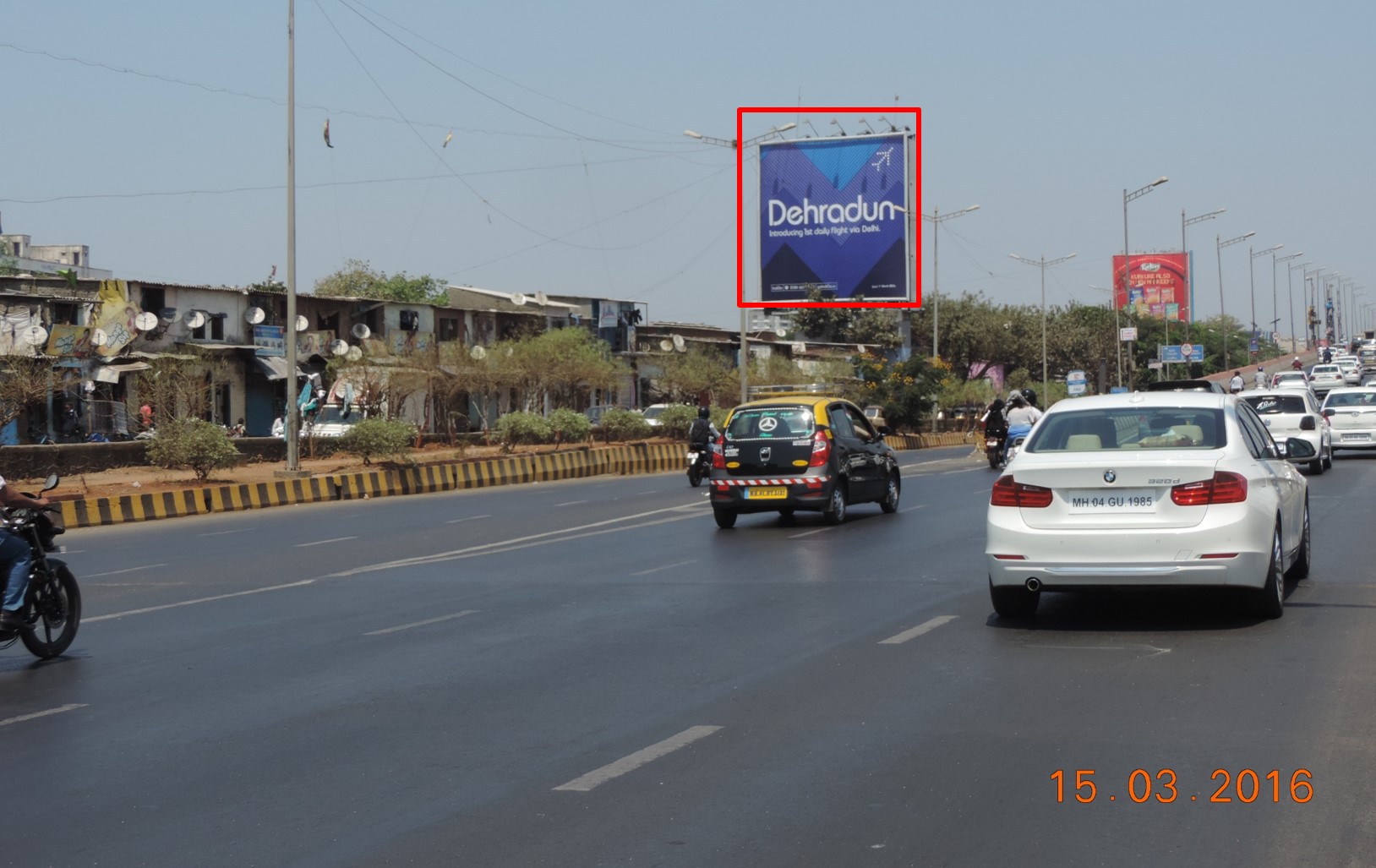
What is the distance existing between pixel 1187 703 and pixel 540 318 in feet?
194

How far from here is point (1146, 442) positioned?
1042cm

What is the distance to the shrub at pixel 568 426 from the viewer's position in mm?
42125

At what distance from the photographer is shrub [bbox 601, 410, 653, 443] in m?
45.2

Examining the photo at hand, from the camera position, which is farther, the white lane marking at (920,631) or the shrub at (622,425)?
the shrub at (622,425)

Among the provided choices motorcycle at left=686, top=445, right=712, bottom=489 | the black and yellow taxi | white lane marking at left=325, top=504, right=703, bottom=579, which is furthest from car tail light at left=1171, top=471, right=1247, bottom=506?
motorcycle at left=686, top=445, right=712, bottom=489

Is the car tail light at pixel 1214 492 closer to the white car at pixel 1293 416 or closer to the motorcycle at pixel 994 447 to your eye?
the white car at pixel 1293 416

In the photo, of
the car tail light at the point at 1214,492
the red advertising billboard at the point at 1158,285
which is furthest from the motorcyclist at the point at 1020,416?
the red advertising billboard at the point at 1158,285

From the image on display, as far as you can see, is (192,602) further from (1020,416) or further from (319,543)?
(1020,416)

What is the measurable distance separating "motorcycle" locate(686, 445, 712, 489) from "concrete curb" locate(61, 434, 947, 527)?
19.5 ft

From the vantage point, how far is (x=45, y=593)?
33.7 feet

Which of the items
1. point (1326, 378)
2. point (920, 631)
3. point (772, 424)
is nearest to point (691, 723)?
point (920, 631)

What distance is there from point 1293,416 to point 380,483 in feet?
60.2

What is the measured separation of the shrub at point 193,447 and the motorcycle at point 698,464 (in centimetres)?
928

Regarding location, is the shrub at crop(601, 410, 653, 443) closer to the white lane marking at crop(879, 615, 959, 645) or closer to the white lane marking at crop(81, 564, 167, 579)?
the white lane marking at crop(81, 564, 167, 579)
